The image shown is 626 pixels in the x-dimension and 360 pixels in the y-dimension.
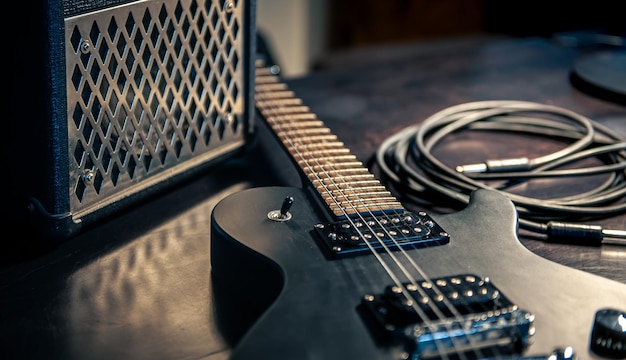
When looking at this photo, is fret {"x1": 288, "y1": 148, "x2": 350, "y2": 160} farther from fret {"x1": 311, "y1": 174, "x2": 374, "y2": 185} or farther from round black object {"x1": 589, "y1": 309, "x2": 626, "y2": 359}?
round black object {"x1": 589, "y1": 309, "x2": 626, "y2": 359}

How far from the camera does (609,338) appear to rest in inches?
21.9

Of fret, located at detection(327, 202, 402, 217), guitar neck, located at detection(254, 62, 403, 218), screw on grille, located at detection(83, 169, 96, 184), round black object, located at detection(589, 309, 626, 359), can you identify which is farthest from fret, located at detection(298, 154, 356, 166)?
round black object, located at detection(589, 309, 626, 359)

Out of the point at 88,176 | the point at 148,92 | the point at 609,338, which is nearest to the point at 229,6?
the point at 148,92

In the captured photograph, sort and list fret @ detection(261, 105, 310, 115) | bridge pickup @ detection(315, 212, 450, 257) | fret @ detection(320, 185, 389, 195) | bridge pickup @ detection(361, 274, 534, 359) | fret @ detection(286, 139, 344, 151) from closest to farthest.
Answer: bridge pickup @ detection(361, 274, 534, 359), bridge pickup @ detection(315, 212, 450, 257), fret @ detection(320, 185, 389, 195), fret @ detection(286, 139, 344, 151), fret @ detection(261, 105, 310, 115)

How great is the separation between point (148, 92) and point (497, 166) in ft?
1.34

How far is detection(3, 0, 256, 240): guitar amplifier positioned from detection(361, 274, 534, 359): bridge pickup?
0.31 metres

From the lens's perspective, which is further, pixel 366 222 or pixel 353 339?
pixel 366 222

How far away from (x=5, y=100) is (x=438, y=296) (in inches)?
16.4

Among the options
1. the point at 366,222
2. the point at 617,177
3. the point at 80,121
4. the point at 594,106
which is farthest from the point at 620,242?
the point at 80,121

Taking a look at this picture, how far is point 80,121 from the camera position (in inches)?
28.4

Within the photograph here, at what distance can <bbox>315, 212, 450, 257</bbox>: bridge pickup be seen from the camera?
67 cm

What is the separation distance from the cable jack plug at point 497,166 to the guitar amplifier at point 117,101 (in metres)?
0.27

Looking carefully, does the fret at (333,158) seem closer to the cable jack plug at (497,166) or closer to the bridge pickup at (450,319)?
the cable jack plug at (497,166)

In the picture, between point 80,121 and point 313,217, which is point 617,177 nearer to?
point 313,217
